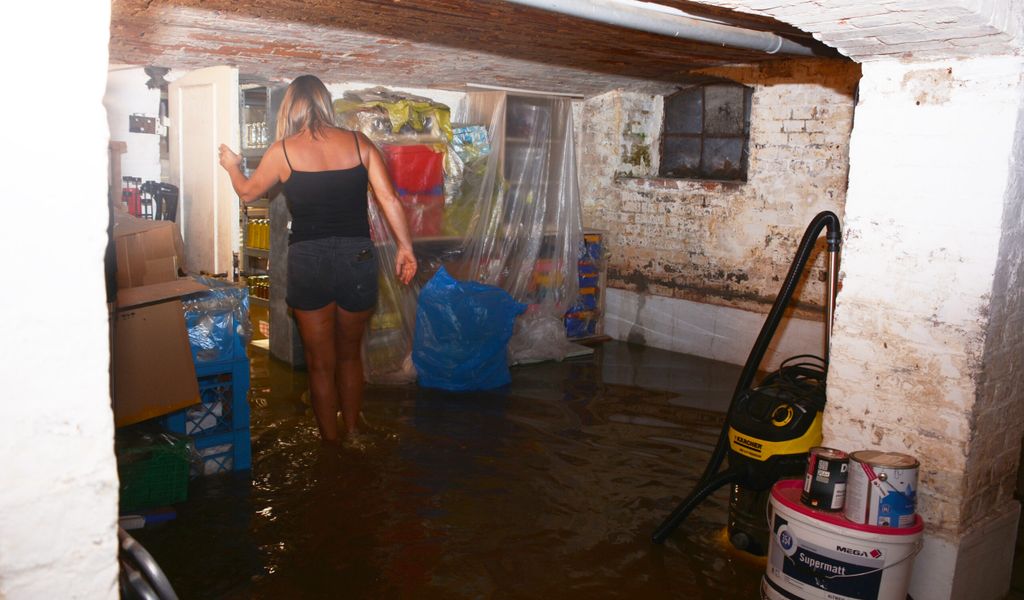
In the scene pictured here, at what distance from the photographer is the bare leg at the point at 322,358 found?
145 inches

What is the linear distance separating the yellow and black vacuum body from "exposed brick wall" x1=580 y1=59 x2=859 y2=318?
259cm

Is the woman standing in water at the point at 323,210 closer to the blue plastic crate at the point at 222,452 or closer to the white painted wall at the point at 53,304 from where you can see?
the blue plastic crate at the point at 222,452

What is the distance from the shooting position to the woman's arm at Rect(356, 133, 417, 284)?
3.64 m

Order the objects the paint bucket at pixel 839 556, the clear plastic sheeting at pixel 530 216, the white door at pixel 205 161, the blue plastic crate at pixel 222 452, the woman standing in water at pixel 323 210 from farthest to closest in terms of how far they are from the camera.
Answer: the clear plastic sheeting at pixel 530 216
the white door at pixel 205 161
the woman standing in water at pixel 323 210
the blue plastic crate at pixel 222 452
the paint bucket at pixel 839 556

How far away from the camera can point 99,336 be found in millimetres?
1271

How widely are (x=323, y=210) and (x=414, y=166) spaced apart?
1545 millimetres

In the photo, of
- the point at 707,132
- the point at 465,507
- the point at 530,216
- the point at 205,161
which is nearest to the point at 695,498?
the point at 465,507

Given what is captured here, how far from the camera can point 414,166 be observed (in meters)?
5.04

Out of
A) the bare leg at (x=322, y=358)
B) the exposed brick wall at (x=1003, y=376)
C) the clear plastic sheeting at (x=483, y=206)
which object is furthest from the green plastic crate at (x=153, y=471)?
the exposed brick wall at (x=1003, y=376)

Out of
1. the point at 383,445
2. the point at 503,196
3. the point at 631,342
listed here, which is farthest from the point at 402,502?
the point at 631,342

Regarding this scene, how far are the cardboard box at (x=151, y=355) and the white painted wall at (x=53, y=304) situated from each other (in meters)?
1.72

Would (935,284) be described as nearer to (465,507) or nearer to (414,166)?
(465,507)

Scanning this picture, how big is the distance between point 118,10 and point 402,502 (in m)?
2.36

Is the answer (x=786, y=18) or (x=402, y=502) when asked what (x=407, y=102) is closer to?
(x=402, y=502)
